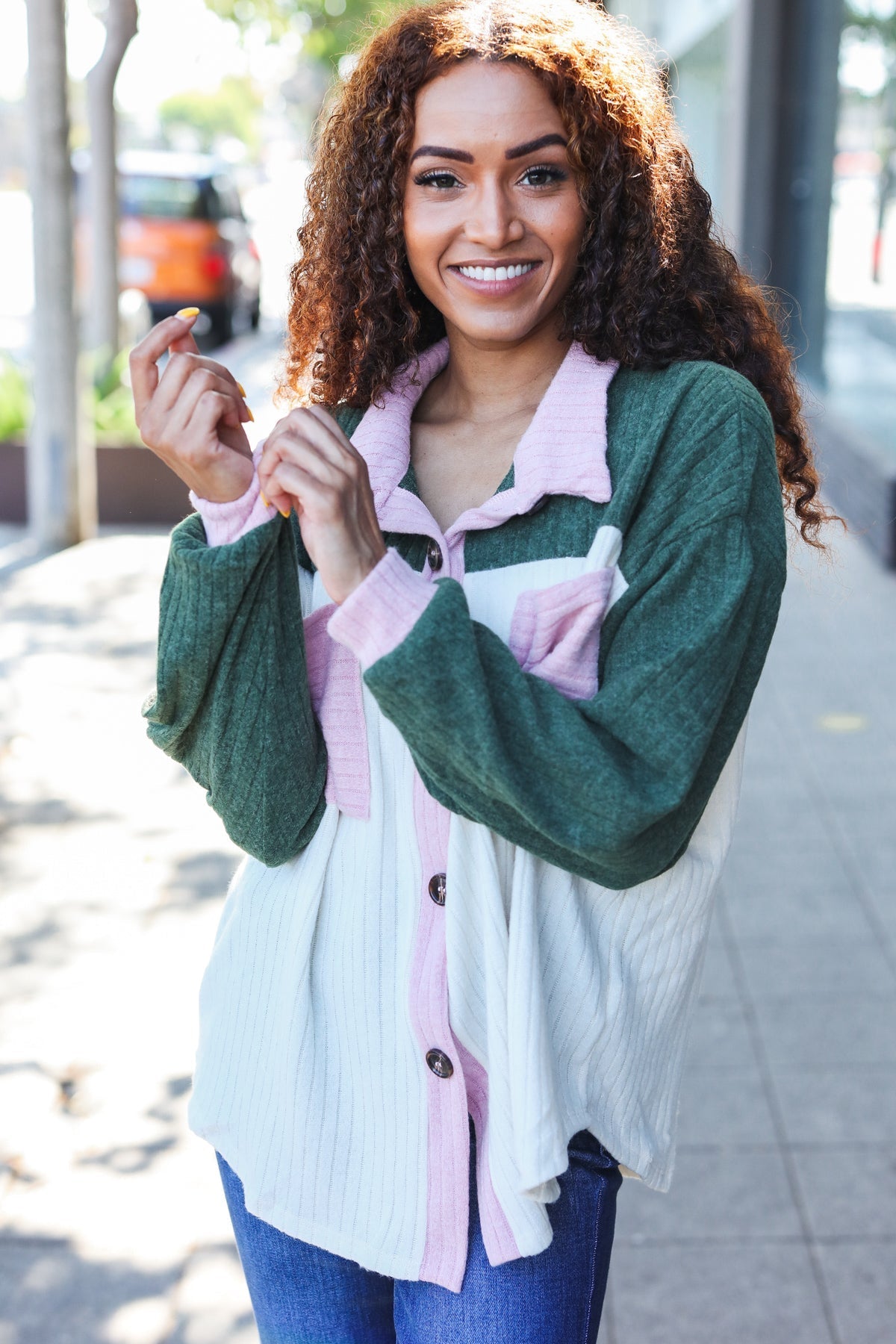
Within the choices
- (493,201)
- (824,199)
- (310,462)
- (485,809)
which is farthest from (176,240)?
(485,809)

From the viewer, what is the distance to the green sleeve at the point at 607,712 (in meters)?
1.49

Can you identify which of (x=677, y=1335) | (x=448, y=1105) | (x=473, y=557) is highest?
(x=473, y=557)

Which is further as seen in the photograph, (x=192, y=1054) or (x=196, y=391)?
(x=192, y=1054)

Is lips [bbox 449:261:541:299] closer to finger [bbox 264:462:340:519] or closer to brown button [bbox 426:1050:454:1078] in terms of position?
finger [bbox 264:462:340:519]

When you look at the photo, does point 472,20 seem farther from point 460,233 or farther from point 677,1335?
point 677,1335

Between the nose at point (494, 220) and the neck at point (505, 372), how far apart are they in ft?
0.51

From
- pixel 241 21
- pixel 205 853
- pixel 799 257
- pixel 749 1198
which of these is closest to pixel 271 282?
pixel 241 21

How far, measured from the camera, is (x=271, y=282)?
2333 cm

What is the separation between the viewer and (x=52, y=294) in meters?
8.51

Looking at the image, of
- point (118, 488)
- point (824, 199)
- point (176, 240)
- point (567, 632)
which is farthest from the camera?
point (176, 240)

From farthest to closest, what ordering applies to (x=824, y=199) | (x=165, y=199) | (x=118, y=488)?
(x=165, y=199), (x=824, y=199), (x=118, y=488)

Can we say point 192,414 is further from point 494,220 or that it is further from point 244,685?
point 494,220

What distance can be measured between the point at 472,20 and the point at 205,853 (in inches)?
138

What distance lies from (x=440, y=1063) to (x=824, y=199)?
11.0 m
